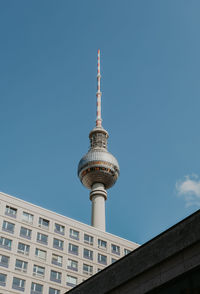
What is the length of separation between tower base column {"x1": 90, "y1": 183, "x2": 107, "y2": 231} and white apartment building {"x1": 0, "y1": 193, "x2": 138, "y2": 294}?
2448cm

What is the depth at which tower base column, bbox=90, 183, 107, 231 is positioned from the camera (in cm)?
11050

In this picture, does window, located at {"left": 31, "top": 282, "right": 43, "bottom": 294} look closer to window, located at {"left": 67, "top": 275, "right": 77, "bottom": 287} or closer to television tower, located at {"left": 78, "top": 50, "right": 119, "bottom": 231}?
window, located at {"left": 67, "top": 275, "right": 77, "bottom": 287}

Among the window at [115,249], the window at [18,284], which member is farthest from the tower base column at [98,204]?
the window at [18,284]

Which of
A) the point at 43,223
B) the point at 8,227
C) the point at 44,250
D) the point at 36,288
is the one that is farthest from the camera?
the point at 43,223

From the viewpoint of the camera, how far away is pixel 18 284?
2653 inches

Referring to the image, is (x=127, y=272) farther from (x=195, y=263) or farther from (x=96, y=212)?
(x=96, y=212)

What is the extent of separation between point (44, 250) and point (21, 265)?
5.70 metres

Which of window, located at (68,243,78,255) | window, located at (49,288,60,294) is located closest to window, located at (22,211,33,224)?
window, located at (68,243,78,255)

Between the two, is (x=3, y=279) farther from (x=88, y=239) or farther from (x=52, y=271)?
(x=88, y=239)

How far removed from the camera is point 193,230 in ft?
51.7

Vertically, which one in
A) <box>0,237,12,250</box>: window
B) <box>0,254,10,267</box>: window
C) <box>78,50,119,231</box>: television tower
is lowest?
<box>0,254,10,267</box>: window

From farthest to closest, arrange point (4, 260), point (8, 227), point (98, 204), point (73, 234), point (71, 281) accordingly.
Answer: point (98, 204)
point (73, 234)
point (71, 281)
point (8, 227)
point (4, 260)

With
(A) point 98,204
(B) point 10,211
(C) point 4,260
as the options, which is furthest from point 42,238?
(A) point 98,204

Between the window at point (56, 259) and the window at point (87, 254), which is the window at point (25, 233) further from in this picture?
the window at point (87, 254)
